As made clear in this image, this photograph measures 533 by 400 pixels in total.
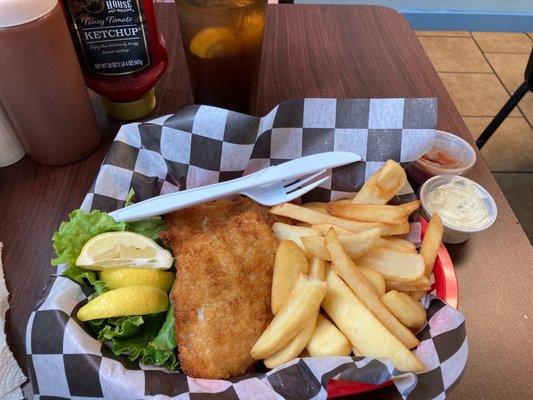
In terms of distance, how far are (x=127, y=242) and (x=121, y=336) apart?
0.17m

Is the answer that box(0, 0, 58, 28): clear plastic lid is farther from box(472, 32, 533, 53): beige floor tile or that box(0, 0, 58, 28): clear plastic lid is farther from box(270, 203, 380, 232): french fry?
box(472, 32, 533, 53): beige floor tile

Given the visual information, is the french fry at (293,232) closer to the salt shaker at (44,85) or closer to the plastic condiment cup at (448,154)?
the plastic condiment cup at (448,154)

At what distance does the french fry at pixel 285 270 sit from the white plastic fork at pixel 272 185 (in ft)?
0.48

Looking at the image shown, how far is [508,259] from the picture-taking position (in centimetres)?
94

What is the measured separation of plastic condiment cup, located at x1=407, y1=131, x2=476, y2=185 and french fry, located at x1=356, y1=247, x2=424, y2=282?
0.31 metres

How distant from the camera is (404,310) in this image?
0.76 m

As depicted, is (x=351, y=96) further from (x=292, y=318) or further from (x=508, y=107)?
(x=508, y=107)

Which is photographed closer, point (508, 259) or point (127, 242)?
point (127, 242)

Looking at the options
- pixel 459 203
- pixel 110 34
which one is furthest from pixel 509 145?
pixel 110 34

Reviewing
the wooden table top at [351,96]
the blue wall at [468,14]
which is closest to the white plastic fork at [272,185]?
the wooden table top at [351,96]

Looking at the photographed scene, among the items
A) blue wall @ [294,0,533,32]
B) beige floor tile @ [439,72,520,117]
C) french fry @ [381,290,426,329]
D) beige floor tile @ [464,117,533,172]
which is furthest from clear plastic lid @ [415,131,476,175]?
blue wall @ [294,0,533,32]

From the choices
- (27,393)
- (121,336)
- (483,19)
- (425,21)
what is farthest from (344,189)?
(483,19)

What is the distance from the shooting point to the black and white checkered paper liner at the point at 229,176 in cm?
68

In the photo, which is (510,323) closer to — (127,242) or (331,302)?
(331,302)
